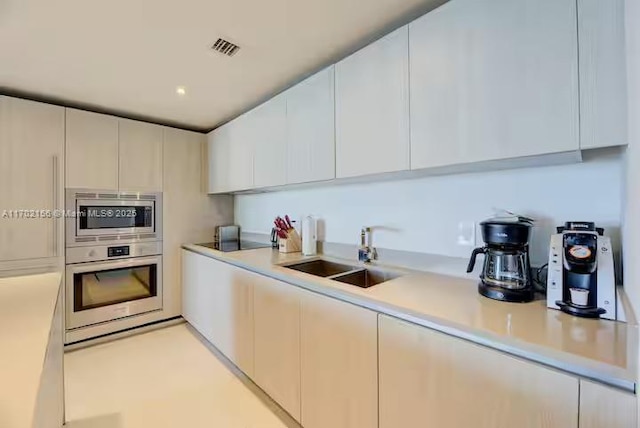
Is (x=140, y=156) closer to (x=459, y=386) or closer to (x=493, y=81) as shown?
(x=493, y=81)

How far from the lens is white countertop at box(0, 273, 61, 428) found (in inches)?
19.8

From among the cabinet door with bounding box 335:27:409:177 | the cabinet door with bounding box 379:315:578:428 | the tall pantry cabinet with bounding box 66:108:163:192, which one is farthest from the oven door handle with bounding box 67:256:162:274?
the cabinet door with bounding box 379:315:578:428

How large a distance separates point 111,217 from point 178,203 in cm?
59

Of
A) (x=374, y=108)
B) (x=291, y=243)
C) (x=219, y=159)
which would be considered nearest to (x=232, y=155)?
(x=219, y=159)

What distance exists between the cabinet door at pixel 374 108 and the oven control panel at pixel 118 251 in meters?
2.27

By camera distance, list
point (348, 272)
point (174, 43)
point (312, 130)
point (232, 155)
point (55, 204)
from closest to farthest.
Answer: point (174, 43) < point (348, 272) < point (312, 130) < point (55, 204) < point (232, 155)

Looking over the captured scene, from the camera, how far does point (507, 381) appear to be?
0.83 m

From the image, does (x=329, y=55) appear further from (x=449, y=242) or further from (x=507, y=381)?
(x=507, y=381)

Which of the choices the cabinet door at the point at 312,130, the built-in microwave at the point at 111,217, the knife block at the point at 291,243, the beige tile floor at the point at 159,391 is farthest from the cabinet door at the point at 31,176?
the cabinet door at the point at 312,130

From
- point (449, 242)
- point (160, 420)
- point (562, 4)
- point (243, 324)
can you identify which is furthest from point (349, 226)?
point (160, 420)

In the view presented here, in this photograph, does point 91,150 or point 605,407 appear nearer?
point 605,407

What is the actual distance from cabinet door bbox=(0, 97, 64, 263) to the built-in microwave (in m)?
0.10

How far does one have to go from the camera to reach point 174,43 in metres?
1.64

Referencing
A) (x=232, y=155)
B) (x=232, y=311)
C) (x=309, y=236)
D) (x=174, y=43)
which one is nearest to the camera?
(x=174, y=43)
